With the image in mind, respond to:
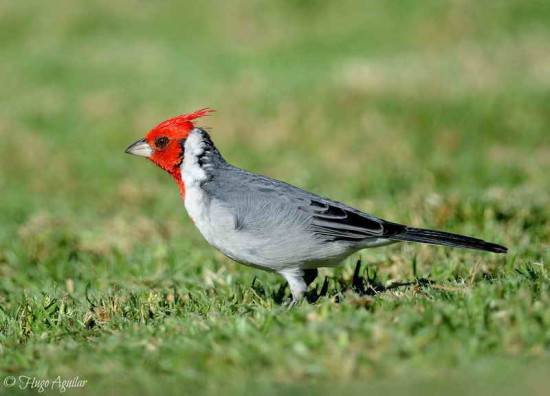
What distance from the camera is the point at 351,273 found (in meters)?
5.41

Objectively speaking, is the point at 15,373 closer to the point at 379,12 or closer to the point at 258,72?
the point at 258,72

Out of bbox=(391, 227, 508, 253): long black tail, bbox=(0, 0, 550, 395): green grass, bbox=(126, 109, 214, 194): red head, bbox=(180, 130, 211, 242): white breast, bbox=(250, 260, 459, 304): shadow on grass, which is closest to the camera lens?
bbox=(0, 0, 550, 395): green grass

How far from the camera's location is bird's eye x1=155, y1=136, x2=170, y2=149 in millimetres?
5031

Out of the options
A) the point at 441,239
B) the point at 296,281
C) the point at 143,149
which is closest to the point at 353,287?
the point at 296,281

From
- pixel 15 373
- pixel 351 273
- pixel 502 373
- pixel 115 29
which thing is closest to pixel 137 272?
pixel 351 273

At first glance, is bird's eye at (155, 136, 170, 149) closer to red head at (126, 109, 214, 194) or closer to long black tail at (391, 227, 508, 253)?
red head at (126, 109, 214, 194)

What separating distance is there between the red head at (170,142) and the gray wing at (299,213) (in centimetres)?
49

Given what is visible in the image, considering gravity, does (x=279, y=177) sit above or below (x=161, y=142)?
above

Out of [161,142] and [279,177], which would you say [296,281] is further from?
[279,177]

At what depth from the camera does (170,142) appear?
502cm

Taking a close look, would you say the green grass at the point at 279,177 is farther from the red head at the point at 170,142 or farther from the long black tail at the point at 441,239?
the red head at the point at 170,142

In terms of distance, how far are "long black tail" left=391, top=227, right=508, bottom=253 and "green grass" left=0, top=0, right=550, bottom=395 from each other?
0.89 ft

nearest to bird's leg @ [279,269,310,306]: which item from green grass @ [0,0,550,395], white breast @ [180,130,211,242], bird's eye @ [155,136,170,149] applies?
green grass @ [0,0,550,395]

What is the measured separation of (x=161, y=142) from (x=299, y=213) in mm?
1165
